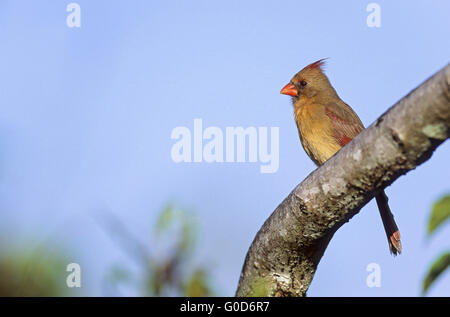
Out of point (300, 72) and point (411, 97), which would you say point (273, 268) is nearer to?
point (411, 97)

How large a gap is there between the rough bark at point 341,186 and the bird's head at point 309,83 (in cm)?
247

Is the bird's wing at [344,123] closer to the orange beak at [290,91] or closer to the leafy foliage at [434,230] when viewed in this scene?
the orange beak at [290,91]

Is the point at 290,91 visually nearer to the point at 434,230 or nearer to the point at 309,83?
the point at 309,83

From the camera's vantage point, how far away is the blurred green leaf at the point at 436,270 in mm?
821

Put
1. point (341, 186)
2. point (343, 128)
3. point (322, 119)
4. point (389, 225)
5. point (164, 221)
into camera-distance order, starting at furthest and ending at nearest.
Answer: point (322, 119) → point (343, 128) → point (389, 225) → point (341, 186) → point (164, 221)

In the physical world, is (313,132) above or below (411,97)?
below

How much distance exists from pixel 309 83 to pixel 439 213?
3811mm

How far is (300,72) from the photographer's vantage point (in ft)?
14.9

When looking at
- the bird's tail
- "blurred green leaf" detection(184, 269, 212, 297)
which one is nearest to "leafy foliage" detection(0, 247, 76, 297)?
"blurred green leaf" detection(184, 269, 212, 297)

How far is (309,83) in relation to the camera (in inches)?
177

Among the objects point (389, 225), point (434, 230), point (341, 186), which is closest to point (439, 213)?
point (434, 230)

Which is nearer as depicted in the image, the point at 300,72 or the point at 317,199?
the point at 317,199
